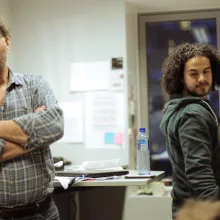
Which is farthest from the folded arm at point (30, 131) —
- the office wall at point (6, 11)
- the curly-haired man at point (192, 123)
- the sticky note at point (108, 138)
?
the office wall at point (6, 11)

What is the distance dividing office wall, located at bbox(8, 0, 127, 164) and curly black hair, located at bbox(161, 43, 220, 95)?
1.55 metres

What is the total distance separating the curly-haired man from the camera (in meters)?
1.65

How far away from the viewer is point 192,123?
5.51 ft

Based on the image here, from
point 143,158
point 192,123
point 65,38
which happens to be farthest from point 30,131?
point 65,38

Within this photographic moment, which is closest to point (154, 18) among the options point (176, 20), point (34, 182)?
point (176, 20)

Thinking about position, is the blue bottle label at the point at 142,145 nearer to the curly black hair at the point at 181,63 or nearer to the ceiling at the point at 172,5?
the curly black hair at the point at 181,63

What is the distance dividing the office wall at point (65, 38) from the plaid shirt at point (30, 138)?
1584 mm

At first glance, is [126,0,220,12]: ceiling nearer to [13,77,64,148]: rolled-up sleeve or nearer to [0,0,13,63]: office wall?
[0,0,13,63]: office wall

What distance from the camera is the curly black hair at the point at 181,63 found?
1829 mm

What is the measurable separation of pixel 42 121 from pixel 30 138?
9 centimetres

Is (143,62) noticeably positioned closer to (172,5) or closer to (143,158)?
(172,5)

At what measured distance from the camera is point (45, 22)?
3.55 metres

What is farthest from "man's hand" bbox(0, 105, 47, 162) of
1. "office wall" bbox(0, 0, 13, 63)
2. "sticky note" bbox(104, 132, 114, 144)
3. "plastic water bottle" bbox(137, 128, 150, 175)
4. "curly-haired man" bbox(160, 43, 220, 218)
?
"office wall" bbox(0, 0, 13, 63)

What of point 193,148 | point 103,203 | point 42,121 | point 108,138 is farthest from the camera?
point 103,203
